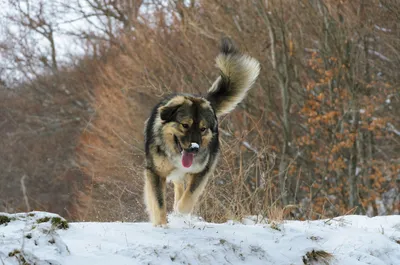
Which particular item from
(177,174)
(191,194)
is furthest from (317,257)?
(177,174)

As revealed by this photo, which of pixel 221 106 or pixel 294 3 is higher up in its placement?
pixel 294 3

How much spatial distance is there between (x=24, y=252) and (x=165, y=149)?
203cm

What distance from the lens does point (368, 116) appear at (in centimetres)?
1583

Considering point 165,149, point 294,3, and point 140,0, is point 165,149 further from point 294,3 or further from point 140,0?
point 140,0

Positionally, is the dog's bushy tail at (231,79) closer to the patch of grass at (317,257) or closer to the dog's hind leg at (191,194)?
the dog's hind leg at (191,194)

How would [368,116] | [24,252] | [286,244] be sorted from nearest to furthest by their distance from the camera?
[24,252]
[286,244]
[368,116]

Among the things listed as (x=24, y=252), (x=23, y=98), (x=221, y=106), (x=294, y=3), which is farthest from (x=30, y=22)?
(x=24, y=252)

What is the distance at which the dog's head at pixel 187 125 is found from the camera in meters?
4.94

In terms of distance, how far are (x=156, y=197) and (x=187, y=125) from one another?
79 centimetres

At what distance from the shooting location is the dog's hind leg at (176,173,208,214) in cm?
530

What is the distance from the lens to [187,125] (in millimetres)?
4949

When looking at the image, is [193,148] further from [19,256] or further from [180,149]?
[19,256]

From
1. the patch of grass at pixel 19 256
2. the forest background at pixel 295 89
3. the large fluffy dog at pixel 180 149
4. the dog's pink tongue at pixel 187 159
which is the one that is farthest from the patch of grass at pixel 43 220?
the forest background at pixel 295 89

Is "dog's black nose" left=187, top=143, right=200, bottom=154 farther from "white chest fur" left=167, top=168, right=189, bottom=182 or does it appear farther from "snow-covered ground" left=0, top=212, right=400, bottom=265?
"snow-covered ground" left=0, top=212, right=400, bottom=265
